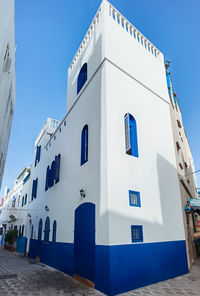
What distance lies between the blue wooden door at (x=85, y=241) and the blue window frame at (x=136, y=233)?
3.76 feet

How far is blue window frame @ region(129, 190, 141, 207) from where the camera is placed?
19.2 ft

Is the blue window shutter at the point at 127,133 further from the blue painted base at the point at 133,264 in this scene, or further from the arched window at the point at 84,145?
the blue painted base at the point at 133,264

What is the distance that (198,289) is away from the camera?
493cm

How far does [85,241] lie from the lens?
19.4ft

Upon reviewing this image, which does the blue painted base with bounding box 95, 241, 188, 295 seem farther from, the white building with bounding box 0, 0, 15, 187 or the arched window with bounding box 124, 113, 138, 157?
the white building with bounding box 0, 0, 15, 187

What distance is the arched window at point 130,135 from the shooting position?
637 cm

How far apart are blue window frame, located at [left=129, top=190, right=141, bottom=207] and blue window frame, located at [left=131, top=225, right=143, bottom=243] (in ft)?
2.07

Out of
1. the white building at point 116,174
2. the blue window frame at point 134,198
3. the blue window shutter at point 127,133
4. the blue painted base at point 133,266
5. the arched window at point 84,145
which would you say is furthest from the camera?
the arched window at point 84,145

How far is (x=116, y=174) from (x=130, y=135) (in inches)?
63.3

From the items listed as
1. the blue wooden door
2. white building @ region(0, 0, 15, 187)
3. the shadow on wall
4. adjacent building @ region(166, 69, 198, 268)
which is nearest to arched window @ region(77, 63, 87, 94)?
white building @ region(0, 0, 15, 187)

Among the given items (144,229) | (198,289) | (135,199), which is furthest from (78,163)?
(198,289)

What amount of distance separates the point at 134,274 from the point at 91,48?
8808 millimetres

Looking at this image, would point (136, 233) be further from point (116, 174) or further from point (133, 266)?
point (116, 174)

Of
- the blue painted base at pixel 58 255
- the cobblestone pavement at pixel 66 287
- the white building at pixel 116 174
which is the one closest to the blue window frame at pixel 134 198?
the white building at pixel 116 174
